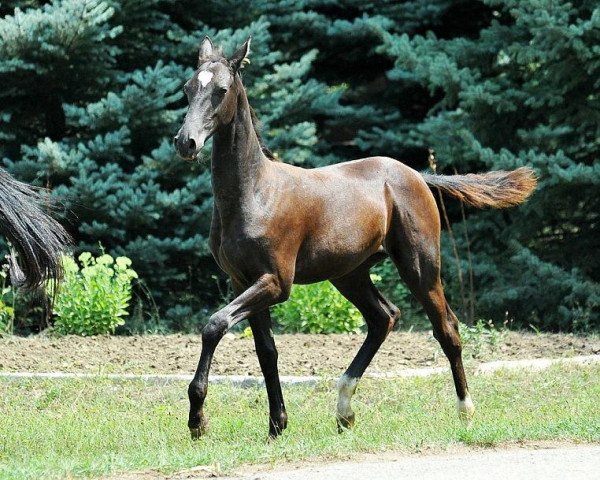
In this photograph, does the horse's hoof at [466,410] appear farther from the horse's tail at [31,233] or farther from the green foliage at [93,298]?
the green foliage at [93,298]

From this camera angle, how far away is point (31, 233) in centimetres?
689

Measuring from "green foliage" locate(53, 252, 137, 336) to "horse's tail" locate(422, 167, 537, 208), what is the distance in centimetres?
364

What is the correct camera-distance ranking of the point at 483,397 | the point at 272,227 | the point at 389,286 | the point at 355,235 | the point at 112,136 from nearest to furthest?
the point at 272,227 < the point at 355,235 < the point at 483,397 < the point at 112,136 < the point at 389,286

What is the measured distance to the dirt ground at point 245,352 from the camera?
30.1 feet

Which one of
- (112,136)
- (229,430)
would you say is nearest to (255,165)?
(229,430)

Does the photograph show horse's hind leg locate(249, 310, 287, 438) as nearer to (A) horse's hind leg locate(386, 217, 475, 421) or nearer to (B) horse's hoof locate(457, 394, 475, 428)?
(A) horse's hind leg locate(386, 217, 475, 421)

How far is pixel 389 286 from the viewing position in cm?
1287

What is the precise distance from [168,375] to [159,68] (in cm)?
428

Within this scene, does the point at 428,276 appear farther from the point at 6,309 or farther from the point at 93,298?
the point at 6,309

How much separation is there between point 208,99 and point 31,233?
148cm

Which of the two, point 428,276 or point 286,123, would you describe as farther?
point 286,123

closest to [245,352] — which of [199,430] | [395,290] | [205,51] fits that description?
[199,430]

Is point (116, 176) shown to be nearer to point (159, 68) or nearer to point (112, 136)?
point (112, 136)

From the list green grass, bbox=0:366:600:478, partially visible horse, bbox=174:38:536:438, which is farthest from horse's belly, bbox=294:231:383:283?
green grass, bbox=0:366:600:478
